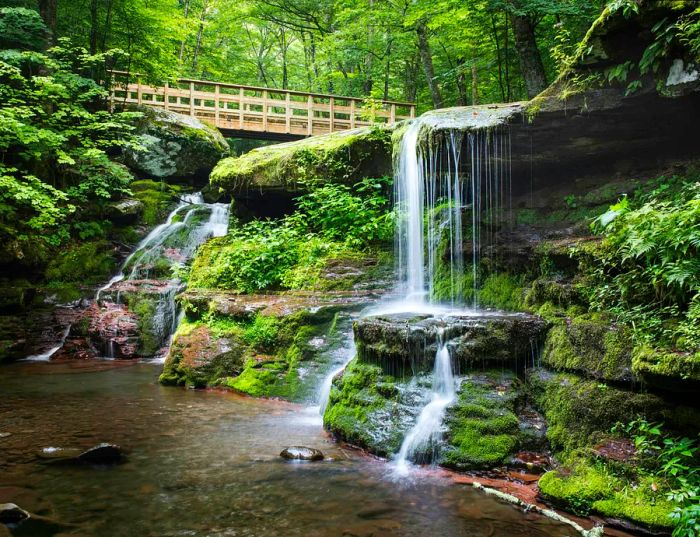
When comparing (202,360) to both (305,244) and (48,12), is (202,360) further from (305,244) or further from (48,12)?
(48,12)

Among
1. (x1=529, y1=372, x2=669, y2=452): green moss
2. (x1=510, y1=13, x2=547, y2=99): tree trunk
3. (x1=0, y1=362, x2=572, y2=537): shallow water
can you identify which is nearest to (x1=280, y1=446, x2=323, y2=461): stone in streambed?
(x1=0, y1=362, x2=572, y2=537): shallow water

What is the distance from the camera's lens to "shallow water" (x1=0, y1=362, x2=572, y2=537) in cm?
385

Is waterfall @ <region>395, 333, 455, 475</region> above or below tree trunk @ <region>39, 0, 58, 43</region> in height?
below

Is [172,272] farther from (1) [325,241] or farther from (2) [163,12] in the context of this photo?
(2) [163,12]

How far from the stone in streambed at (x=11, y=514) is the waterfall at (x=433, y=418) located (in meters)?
3.28

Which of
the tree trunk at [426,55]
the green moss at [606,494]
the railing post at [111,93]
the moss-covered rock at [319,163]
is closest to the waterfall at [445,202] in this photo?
the moss-covered rock at [319,163]

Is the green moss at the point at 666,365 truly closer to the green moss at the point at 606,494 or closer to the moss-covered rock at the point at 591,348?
the moss-covered rock at the point at 591,348

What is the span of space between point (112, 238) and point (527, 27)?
1266 centimetres

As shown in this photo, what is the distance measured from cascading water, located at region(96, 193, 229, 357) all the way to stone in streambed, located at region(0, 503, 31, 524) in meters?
7.52

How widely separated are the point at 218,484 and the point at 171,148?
15.1 metres

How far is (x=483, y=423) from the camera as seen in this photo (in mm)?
5148

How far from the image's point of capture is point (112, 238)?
569 inches

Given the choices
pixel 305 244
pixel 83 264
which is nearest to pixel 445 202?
pixel 305 244

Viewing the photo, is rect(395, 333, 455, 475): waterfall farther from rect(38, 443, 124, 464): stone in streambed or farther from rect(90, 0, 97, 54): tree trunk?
rect(90, 0, 97, 54): tree trunk
